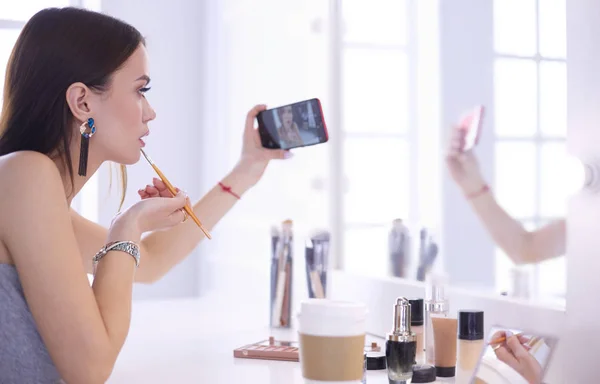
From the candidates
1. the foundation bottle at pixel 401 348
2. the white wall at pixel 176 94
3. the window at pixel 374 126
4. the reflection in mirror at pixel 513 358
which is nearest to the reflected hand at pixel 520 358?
the reflection in mirror at pixel 513 358

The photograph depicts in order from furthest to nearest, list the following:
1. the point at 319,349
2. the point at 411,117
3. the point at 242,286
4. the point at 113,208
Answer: the point at 113,208 → the point at 242,286 → the point at 411,117 → the point at 319,349

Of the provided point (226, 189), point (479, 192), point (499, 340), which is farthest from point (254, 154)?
point (499, 340)

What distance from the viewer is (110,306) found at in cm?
98

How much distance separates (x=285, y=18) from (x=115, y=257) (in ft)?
3.44

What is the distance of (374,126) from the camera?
4.90 feet

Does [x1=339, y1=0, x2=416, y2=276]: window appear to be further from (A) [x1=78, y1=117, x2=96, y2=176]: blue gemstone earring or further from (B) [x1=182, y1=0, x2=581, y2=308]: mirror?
(A) [x1=78, y1=117, x2=96, y2=176]: blue gemstone earring

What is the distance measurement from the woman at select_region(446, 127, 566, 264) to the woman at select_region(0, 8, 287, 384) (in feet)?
1.49

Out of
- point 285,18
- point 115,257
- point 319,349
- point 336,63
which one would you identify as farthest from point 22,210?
point 285,18

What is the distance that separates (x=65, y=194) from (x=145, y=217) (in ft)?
0.39

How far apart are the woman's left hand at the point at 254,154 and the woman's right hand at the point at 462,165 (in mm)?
365

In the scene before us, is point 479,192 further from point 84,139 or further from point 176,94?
point 176,94

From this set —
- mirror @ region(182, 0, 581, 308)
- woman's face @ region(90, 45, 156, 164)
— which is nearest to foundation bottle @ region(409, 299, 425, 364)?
mirror @ region(182, 0, 581, 308)

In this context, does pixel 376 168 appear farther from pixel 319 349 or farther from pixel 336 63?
pixel 319 349

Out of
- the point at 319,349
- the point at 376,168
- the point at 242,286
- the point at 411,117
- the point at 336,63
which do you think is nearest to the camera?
the point at 319,349
